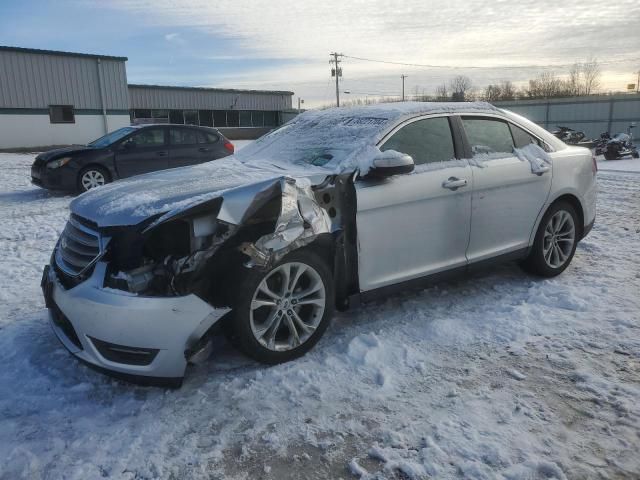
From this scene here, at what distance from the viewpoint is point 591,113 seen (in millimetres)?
31500

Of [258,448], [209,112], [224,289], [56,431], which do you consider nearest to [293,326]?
[224,289]

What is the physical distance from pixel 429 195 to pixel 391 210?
15.5 inches

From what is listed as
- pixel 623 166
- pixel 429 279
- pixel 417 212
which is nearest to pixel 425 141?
pixel 417 212

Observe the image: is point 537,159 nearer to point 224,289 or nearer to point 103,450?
point 224,289

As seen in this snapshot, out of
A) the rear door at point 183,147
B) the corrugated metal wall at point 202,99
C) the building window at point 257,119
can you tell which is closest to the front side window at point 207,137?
the rear door at point 183,147

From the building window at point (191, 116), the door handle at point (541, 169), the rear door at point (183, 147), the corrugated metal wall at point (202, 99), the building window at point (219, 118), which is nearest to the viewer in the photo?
the door handle at point (541, 169)

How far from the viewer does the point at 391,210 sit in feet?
12.0

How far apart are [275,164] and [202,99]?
38165mm

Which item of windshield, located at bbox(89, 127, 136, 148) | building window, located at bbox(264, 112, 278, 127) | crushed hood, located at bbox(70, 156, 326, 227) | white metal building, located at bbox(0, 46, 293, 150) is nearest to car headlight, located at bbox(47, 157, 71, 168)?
windshield, located at bbox(89, 127, 136, 148)

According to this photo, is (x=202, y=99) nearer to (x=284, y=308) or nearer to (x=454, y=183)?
(x=454, y=183)

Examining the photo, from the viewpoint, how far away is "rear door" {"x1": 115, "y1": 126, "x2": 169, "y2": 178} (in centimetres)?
1004

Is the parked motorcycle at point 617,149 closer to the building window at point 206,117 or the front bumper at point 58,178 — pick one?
the front bumper at point 58,178

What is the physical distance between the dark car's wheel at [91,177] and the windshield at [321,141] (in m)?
6.01

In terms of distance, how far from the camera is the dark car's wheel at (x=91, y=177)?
380 inches
